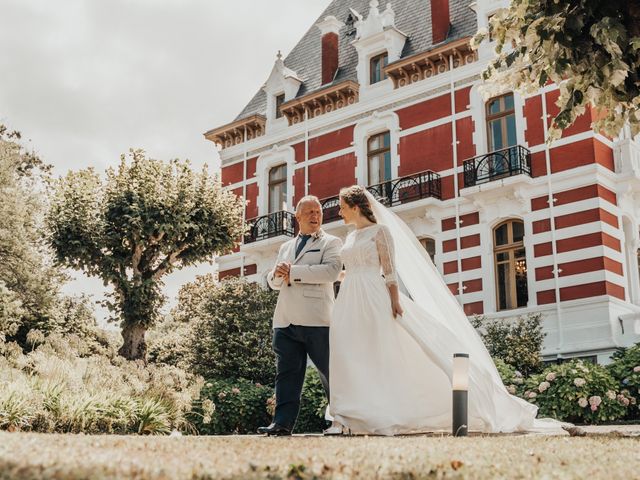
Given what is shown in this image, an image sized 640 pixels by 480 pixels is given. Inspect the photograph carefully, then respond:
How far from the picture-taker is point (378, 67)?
25219 mm

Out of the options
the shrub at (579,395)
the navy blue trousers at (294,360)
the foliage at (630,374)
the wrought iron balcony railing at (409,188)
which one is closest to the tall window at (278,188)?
the wrought iron balcony railing at (409,188)

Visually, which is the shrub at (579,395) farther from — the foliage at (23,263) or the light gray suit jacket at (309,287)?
the foliage at (23,263)

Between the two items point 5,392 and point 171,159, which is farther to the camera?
point 171,159

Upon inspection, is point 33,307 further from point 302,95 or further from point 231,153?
point 302,95

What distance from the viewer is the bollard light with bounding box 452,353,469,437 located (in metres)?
6.68

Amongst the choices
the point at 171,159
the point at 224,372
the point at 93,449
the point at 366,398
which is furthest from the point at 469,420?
the point at 171,159

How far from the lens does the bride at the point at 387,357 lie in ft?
23.4

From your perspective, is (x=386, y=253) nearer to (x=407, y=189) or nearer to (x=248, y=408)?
(x=248, y=408)

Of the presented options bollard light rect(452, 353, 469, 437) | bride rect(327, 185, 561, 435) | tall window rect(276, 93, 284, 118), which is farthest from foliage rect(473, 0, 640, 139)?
tall window rect(276, 93, 284, 118)

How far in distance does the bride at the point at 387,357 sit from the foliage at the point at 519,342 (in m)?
10.4

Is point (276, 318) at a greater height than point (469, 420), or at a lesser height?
greater

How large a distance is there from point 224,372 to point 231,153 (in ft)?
36.0

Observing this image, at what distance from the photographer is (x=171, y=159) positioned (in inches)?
815

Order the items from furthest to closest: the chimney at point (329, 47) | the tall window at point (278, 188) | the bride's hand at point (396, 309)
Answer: the tall window at point (278, 188) → the chimney at point (329, 47) → the bride's hand at point (396, 309)
